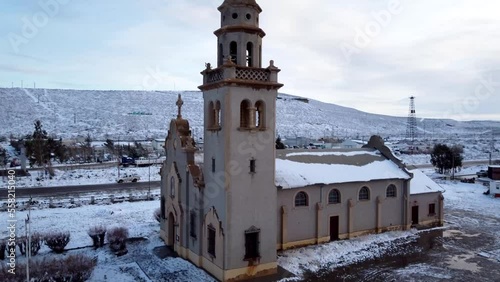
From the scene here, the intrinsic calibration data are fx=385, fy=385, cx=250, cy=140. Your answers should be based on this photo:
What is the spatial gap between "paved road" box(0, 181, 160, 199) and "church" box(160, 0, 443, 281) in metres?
21.6

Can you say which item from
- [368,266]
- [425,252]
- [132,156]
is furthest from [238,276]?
[132,156]

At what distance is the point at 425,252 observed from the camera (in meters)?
25.0

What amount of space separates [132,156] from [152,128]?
7517 cm

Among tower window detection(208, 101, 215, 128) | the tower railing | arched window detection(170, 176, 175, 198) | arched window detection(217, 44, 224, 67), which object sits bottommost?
arched window detection(170, 176, 175, 198)

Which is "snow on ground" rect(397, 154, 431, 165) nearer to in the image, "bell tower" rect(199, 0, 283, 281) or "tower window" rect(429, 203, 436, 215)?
"tower window" rect(429, 203, 436, 215)

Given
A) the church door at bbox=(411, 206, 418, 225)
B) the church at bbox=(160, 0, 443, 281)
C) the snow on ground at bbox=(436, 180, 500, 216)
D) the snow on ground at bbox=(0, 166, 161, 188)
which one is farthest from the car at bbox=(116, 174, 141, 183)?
the snow on ground at bbox=(436, 180, 500, 216)

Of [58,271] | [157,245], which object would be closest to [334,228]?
[157,245]

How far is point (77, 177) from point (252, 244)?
41.8 m

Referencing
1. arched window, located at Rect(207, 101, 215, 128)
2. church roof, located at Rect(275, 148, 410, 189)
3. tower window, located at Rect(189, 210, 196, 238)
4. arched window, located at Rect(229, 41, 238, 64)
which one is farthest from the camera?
church roof, located at Rect(275, 148, 410, 189)

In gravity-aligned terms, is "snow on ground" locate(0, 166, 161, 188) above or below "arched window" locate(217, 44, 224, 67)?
below

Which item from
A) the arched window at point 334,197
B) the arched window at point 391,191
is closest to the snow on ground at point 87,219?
the arched window at point 334,197

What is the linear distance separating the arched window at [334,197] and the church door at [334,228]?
110 centimetres

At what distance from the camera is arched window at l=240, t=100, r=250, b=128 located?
67.7 feet

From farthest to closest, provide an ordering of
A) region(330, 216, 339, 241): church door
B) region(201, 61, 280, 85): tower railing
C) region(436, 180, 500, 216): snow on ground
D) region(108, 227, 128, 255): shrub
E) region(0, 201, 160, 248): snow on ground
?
region(436, 180, 500, 216): snow on ground → region(0, 201, 160, 248): snow on ground → region(330, 216, 339, 241): church door → region(108, 227, 128, 255): shrub → region(201, 61, 280, 85): tower railing
